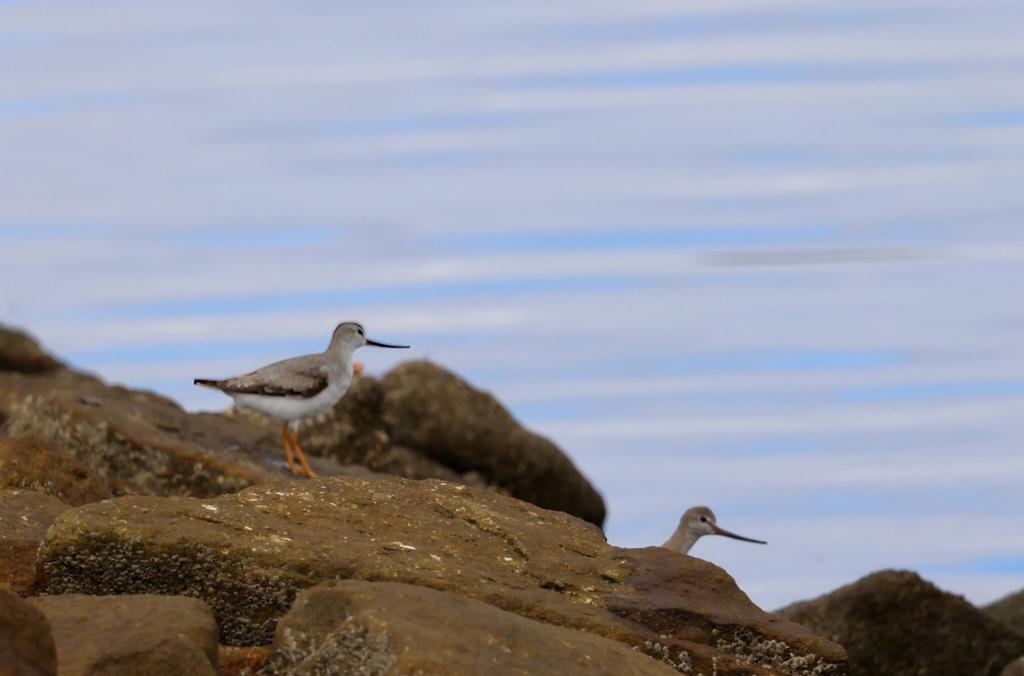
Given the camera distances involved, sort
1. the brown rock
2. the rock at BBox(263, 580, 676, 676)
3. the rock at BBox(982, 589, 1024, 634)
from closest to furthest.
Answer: the rock at BBox(263, 580, 676, 676) → the brown rock → the rock at BBox(982, 589, 1024, 634)

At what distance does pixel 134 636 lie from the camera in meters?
8.69

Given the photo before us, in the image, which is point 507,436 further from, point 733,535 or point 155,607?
point 155,607

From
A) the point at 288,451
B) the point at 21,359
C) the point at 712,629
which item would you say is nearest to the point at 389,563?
the point at 712,629

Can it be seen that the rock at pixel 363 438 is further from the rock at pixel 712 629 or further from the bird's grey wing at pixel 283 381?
the rock at pixel 712 629

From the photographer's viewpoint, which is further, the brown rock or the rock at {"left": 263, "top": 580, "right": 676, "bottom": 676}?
the brown rock

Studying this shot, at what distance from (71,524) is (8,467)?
10.4 ft

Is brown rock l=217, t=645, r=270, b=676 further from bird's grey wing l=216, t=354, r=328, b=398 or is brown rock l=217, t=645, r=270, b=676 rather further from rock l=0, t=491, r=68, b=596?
bird's grey wing l=216, t=354, r=328, b=398

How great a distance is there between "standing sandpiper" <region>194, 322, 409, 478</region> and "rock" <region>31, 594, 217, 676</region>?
10.7 meters

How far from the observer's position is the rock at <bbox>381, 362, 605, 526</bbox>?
81.3 ft

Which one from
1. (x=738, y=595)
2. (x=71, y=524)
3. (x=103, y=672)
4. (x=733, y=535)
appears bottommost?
(x=103, y=672)

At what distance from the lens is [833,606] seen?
17.7 meters

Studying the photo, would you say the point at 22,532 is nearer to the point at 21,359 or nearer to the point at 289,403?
the point at 289,403

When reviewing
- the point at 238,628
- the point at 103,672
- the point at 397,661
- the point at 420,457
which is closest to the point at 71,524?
the point at 238,628

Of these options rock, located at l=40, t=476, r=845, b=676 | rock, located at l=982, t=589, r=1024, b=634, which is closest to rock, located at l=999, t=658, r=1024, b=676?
rock, located at l=40, t=476, r=845, b=676
